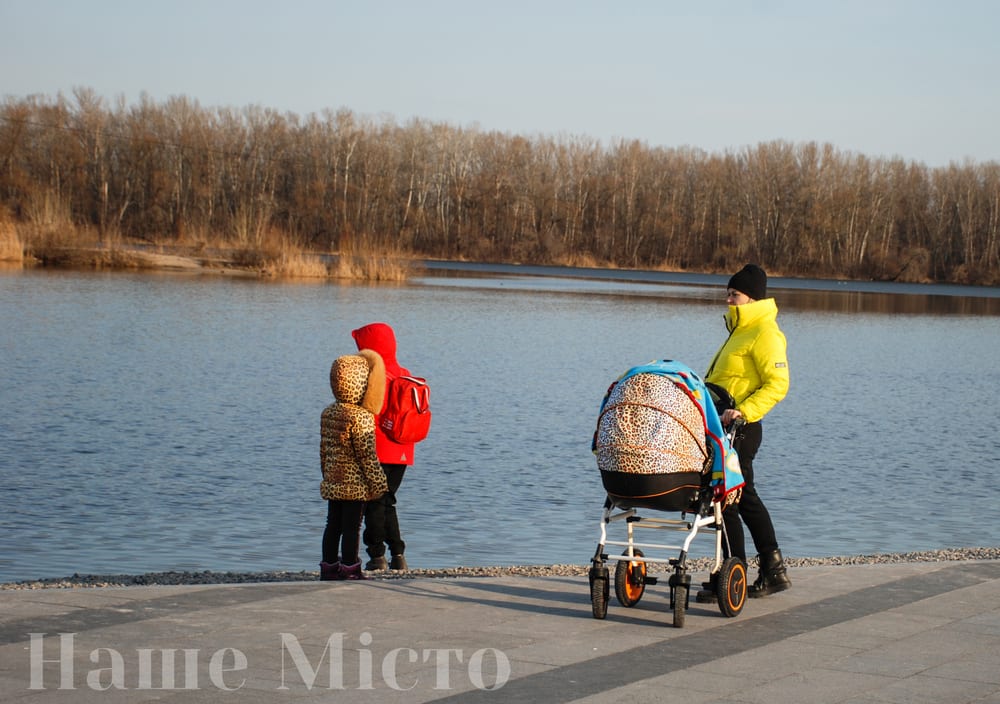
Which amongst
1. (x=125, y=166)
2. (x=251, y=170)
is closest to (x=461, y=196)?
(x=251, y=170)

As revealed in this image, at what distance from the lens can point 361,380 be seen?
327 inches

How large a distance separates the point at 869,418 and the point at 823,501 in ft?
26.6

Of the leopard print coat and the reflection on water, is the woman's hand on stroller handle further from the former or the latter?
the reflection on water

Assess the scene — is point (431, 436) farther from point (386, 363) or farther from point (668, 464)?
point (668, 464)

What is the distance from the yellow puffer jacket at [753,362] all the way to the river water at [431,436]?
3760 mm

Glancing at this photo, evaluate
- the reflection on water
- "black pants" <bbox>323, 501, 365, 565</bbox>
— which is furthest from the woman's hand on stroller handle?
the reflection on water

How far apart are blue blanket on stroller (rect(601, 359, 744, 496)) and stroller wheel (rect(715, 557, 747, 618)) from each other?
38 centimetres

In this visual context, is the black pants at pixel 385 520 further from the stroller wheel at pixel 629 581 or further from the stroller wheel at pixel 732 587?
the stroller wheel at pixel 732 587

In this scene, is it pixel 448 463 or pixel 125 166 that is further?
pixel 125 166

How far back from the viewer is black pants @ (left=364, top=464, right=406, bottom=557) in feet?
28.4

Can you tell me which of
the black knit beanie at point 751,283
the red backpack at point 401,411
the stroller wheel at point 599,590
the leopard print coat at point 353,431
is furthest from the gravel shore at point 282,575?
the black knit beanie at point 751,283

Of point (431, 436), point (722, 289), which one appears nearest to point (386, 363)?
point (431, 436)

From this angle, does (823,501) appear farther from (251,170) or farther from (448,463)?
(251,170)

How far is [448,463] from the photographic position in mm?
15656
